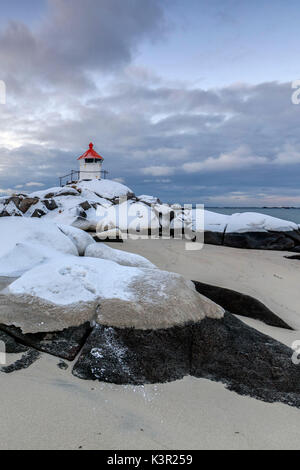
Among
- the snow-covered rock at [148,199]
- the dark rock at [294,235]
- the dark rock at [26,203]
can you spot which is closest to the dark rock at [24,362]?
the dark rock at [294,235]

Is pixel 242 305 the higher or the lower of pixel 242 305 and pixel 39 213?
the lower

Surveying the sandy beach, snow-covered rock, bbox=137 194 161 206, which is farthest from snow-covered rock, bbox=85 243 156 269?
snow-covered rock, bbox=137 194 161 206

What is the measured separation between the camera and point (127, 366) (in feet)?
7.31

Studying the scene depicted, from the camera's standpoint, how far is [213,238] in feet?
35.2

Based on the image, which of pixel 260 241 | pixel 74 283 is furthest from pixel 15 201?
pixel 74 283

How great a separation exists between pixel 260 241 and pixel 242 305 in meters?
6.60

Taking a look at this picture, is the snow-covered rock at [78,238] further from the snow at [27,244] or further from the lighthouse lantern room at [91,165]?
the lighthouse lantern room at [91,165]

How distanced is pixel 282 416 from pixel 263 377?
0.36 meters

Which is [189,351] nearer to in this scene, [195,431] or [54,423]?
[195,431]

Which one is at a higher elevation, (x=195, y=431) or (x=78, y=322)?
(x=78, y=322)

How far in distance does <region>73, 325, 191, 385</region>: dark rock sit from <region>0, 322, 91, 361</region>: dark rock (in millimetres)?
93

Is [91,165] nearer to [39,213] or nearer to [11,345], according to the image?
[39,213]
